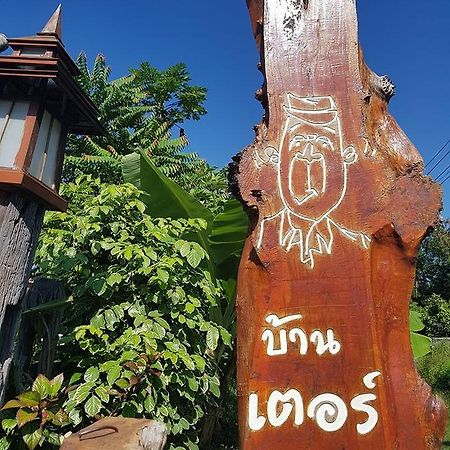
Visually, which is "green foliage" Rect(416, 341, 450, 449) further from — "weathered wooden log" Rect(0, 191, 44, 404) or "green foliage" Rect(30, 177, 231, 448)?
"weathered wooden log" Rect(0, 191, 44, 404)

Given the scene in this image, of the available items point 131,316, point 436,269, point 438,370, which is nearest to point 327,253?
point 131,316

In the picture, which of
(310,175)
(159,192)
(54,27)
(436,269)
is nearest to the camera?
(310,175)

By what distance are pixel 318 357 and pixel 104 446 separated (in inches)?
34.6

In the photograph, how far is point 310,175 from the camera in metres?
1.79

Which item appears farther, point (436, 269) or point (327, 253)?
point (436, 269)

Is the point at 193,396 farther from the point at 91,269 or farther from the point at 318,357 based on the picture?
the point at 318,357

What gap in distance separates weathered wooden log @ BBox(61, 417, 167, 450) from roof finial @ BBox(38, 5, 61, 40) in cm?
188

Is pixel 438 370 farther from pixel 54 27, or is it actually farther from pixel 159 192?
pixel 54 27

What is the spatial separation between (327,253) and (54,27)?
5.95 ft

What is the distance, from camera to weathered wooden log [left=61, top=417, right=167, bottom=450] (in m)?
1.73

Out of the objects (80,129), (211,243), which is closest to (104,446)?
(80,129)

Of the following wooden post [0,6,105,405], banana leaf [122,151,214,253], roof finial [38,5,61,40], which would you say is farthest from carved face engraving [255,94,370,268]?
banana leaf [122,151,214,253]

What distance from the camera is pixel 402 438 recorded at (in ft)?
4.95

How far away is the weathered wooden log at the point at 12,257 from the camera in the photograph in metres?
2.11
